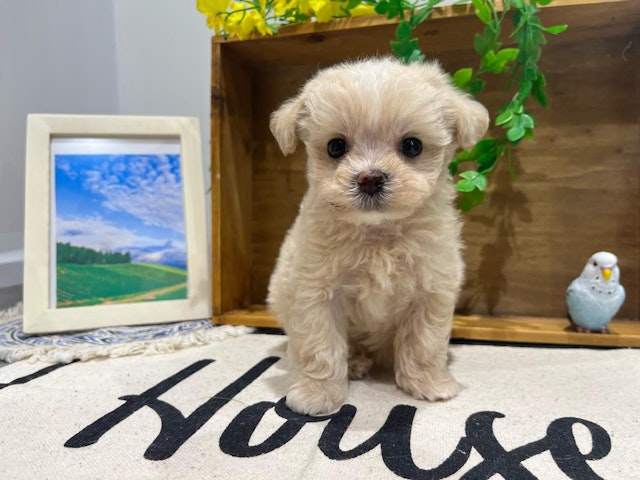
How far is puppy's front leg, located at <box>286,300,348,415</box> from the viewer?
1177 millimetres

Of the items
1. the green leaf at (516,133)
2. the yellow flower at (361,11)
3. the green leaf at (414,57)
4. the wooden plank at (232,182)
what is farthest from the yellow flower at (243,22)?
the green leaf at (516,133)

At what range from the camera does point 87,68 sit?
7.50 feet

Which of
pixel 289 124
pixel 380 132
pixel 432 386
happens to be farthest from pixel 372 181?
pixel 432 386

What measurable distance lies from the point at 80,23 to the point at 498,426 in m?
2.39

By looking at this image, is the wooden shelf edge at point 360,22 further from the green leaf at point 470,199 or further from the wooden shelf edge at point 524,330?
the wooden shelf edge at point 524,330

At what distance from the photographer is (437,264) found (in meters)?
1.21

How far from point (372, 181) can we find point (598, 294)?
0.96 metres

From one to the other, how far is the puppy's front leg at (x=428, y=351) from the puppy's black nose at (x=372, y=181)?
1.15 feet

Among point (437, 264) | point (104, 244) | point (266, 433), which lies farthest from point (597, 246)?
point (104, 244)

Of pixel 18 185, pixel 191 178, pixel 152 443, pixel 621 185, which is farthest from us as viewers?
pixel 18 185

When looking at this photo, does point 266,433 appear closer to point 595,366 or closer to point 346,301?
point 346,301

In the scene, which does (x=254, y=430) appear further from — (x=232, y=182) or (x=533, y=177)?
(x=533, y=177)

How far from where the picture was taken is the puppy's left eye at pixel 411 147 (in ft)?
3.64

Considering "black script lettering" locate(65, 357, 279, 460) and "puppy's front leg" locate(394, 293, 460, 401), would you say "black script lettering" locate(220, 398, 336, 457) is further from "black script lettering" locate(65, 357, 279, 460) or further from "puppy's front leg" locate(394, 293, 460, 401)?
"puppy's front leg" locate(394, 293, 460, 401)
